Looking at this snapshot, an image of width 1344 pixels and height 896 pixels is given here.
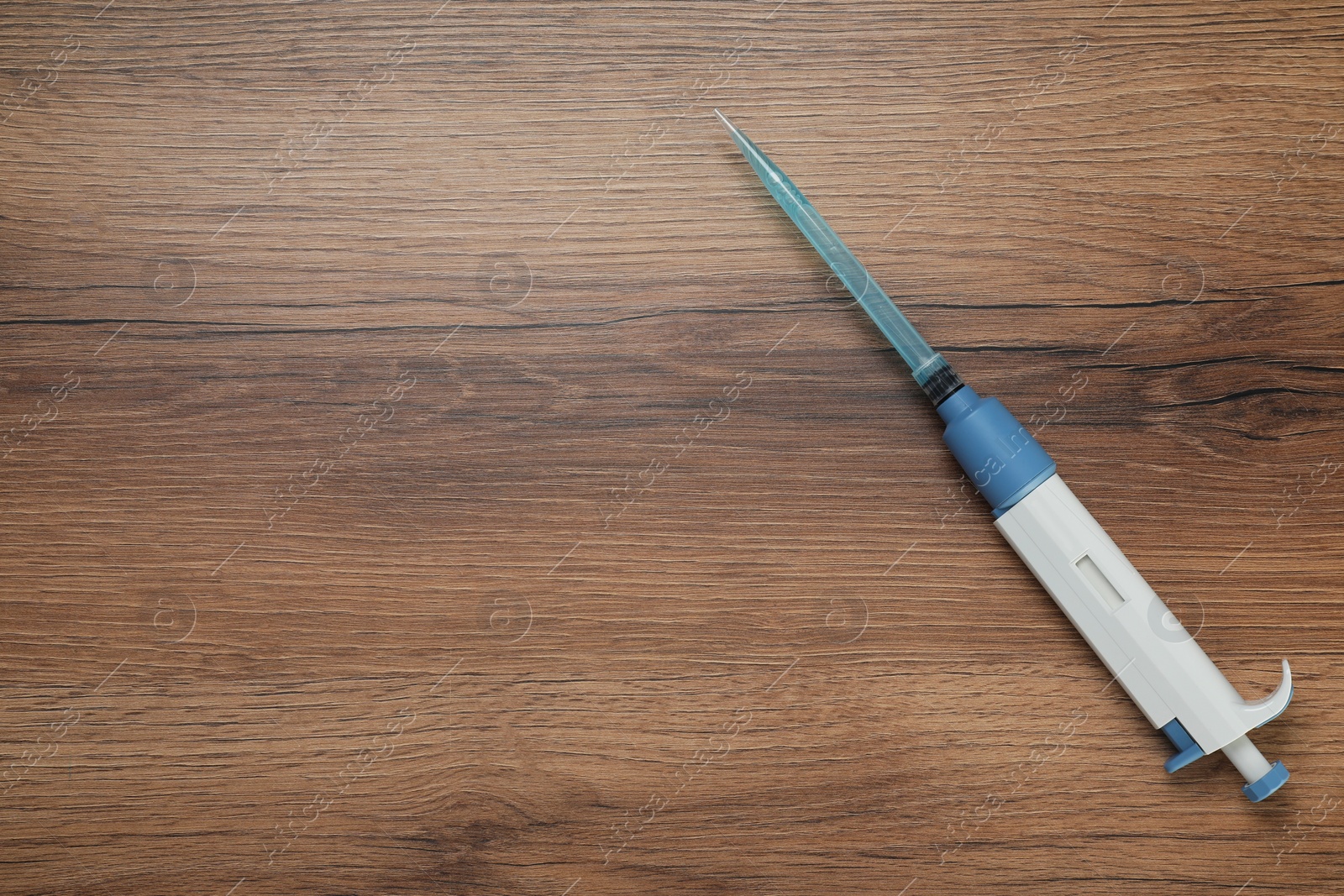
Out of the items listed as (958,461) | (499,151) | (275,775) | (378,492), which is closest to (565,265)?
(499,151)

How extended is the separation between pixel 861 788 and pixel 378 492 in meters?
0.42

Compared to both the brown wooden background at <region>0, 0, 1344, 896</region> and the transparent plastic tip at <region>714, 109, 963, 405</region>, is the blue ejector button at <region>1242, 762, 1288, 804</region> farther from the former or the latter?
the transparent plastic tip at <region>714, 109, 963, 405</region>

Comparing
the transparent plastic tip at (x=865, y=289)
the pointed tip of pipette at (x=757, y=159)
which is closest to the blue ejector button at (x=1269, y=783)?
the transparent plastic tip at (x=865, y=289)

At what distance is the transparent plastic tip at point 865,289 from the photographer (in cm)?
59

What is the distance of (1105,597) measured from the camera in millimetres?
565

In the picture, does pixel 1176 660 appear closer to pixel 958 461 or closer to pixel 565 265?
pixel 958 461

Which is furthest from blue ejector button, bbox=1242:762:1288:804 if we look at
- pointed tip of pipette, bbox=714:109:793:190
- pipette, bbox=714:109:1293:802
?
pointed tip of pipette, bbox=714:109:793:190

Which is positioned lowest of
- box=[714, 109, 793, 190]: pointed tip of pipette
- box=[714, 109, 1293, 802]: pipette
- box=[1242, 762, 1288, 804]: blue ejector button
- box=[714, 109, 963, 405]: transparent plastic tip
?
box=[1242, 762, 1288, 804]: blue ejector button

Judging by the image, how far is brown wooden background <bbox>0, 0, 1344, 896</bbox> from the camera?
60cm

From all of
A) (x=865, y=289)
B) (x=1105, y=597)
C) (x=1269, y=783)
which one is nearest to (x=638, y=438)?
(x=865, y=289)

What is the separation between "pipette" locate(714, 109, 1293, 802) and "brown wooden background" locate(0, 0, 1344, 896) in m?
0.04

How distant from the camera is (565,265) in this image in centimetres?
62

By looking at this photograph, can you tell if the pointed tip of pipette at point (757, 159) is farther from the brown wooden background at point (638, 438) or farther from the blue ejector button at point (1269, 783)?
the blue ejector button at point (1269, 783)

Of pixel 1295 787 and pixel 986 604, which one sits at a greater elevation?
pixel 986 604
